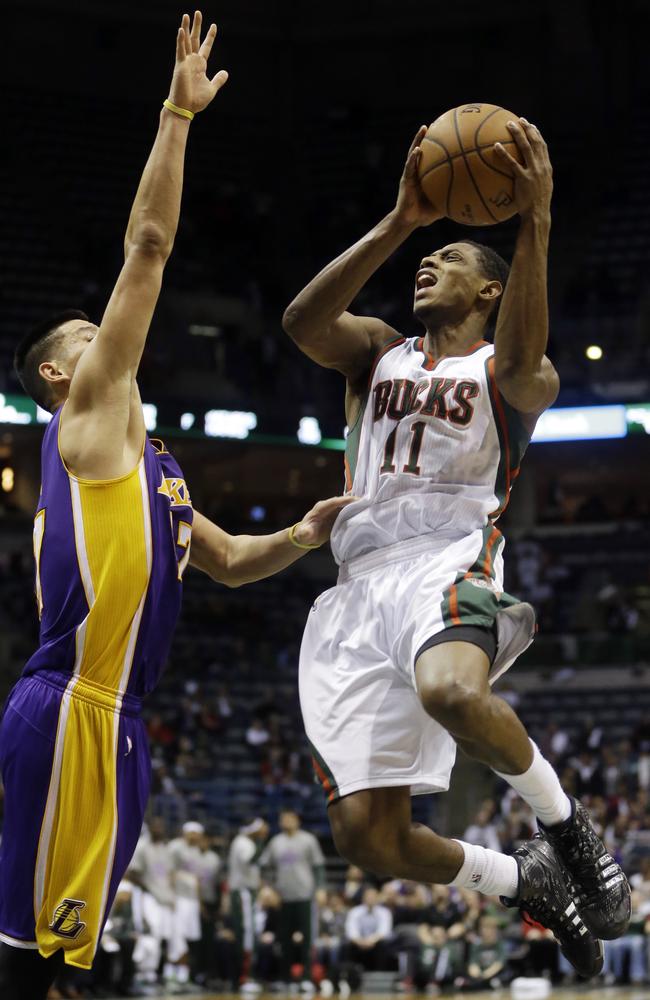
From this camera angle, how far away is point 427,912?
13.0m

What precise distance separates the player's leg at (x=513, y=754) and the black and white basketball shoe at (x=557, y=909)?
0.04 metres

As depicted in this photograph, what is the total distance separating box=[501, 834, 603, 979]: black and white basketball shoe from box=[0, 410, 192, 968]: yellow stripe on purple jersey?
1.53m

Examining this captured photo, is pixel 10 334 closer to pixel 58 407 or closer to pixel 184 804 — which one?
pixel 184 804

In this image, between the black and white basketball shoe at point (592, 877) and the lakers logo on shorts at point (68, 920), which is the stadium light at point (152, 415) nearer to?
the black and white basketball shoe at point (592, 877)

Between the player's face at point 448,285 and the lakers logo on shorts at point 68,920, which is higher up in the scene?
the player's face at point 448,285

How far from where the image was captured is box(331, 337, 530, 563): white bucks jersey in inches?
193

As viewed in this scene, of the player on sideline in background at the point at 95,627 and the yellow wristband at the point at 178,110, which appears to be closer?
the player on sideline in background at the point at 95,627

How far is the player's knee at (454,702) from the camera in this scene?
434 cm

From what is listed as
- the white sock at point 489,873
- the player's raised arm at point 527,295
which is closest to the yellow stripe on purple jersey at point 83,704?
the player's raised arm at point 527,295

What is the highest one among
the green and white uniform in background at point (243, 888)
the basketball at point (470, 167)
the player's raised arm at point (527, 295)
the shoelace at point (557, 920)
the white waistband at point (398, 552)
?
the basketball at point (470, 167)

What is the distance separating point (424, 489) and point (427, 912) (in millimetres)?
8988

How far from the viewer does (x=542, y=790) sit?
484 centimetres

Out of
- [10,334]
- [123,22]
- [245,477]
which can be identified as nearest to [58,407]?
[10,334]

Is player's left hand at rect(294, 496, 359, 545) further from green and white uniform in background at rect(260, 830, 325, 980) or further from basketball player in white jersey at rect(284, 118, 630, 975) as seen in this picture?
green and white uniform in background at rect(260, 830, 325, 980)
